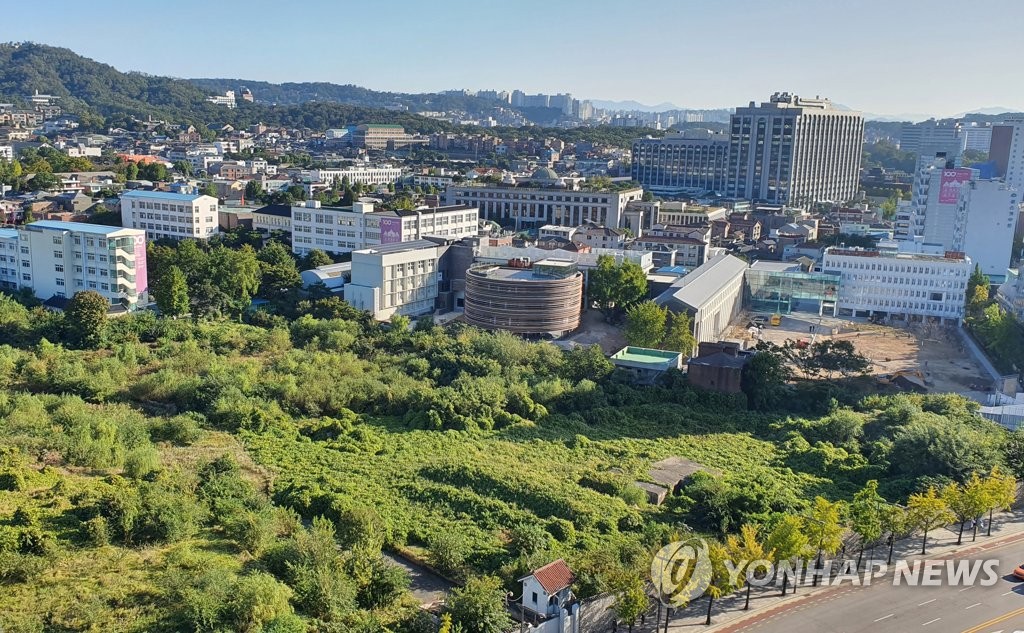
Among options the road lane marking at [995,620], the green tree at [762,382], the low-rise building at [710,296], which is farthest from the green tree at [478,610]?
the low-rise building at [710,296]

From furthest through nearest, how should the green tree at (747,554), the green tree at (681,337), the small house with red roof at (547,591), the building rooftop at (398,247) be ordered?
the building rooftop at (398,247) < the green tree at (681,337) < the green tree at (747,554) < the small house with red roof at (547,591)

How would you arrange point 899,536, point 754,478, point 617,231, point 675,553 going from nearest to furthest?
1. point 675,553
2. point 899,536
3. point 754,478
4. point 617,231

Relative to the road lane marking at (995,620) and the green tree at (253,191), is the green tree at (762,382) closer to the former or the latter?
the road lane marking at (995,620)

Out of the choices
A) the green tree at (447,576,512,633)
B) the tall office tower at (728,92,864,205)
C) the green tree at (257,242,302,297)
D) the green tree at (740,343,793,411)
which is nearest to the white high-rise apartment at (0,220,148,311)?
the green tree at (257,242,302,297)

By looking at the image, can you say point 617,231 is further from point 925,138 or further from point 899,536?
point 925,138

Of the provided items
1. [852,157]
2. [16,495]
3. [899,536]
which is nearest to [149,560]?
[16,495]
